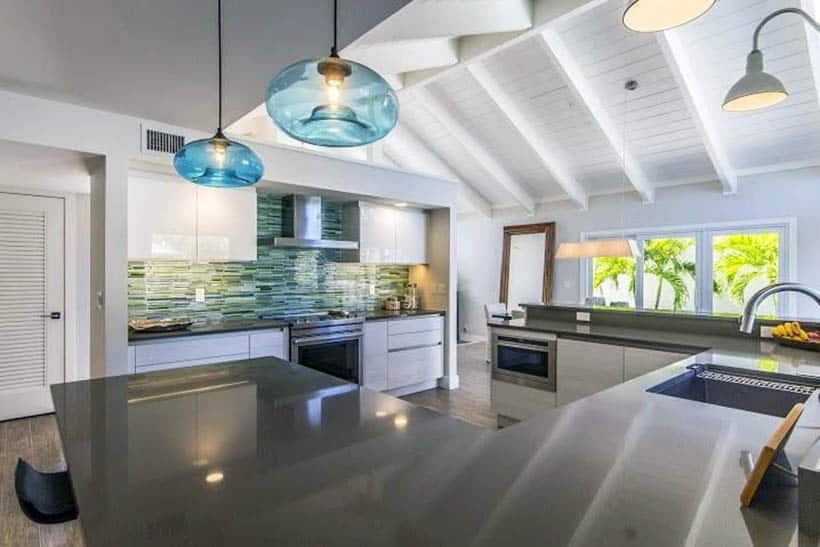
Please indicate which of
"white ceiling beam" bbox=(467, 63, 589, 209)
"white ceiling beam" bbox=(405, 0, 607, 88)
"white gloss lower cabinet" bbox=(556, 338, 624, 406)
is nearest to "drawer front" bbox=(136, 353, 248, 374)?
"white gloss lower cabinet" bbox=(556, 338, 624, 406)

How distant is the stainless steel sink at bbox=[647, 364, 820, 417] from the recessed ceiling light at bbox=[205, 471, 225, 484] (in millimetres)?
1417

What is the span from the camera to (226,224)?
3.70 metres

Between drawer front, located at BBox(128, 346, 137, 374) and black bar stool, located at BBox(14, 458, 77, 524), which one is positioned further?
drawer front, located at BBox(128, 346, 137, 374)

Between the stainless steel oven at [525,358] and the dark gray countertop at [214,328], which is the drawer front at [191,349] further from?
the stainless steel oven at [525,358]

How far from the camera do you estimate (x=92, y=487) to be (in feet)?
3.09

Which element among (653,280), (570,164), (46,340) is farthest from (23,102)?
(653,280)

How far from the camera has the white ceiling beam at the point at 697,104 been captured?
383cm

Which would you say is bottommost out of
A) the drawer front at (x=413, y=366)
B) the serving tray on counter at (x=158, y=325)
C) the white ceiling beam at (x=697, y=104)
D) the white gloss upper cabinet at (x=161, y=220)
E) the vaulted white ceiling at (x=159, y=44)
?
the drawer front at (x=413, y=366)

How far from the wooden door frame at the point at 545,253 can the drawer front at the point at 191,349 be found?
515 cm

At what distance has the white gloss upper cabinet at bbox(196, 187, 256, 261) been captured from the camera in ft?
11.8

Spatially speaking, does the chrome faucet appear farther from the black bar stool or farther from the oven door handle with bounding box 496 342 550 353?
the black bar stool

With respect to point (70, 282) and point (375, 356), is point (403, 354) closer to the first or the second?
point (375, 356)

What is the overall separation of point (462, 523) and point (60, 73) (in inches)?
115

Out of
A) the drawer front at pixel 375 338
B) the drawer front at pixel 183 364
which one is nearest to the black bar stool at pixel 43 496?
the drawer front at pixel 183 364
